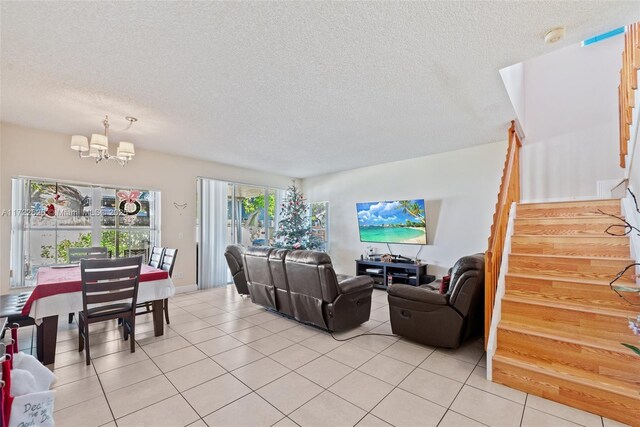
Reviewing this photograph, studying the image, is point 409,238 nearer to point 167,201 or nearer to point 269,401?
point 269,401

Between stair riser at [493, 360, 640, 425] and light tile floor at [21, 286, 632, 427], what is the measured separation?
62mm

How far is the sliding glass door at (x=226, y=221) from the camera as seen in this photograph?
577cm

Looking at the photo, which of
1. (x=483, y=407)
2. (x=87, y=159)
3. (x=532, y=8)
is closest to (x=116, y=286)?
(x=87, y=159)

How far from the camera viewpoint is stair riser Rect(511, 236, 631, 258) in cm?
280

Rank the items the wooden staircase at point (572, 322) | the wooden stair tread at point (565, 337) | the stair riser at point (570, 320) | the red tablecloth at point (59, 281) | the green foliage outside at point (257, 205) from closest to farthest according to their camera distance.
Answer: the wooden staircase at point (572, 322) < the wooden stair tread at point (565, 337) < the stair riser at point (570, 320) < the red tablecloth at point (59, 281) < the green foliage outside at point (257, 205)

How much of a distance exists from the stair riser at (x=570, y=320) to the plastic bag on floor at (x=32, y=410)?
3132 mm

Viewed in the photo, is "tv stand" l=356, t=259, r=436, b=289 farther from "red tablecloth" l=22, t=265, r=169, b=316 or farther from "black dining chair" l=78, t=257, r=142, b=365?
"black dining chair" l=78, t=257, r=142, b=365

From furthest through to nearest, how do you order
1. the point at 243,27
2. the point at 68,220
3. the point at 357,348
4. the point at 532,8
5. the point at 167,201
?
the point at 167,201
the point at 68,220
the point at 357,348
the point at 243,27
the point at 532,8

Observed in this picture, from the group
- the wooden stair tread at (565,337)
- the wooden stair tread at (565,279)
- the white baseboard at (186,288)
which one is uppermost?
the wooden stair tread at (565,279)

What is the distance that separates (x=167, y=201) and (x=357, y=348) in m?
4.27

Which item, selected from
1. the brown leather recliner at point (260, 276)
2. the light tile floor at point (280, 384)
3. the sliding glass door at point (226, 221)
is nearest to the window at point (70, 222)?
the sliding glass door at point (226, 221)

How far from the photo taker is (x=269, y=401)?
211 centimetres

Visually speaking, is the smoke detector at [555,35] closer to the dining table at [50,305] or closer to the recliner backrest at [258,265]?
the recliner backrest at [258,265]

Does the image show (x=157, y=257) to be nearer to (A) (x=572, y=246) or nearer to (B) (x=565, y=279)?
(B) (x=565, y=279)
